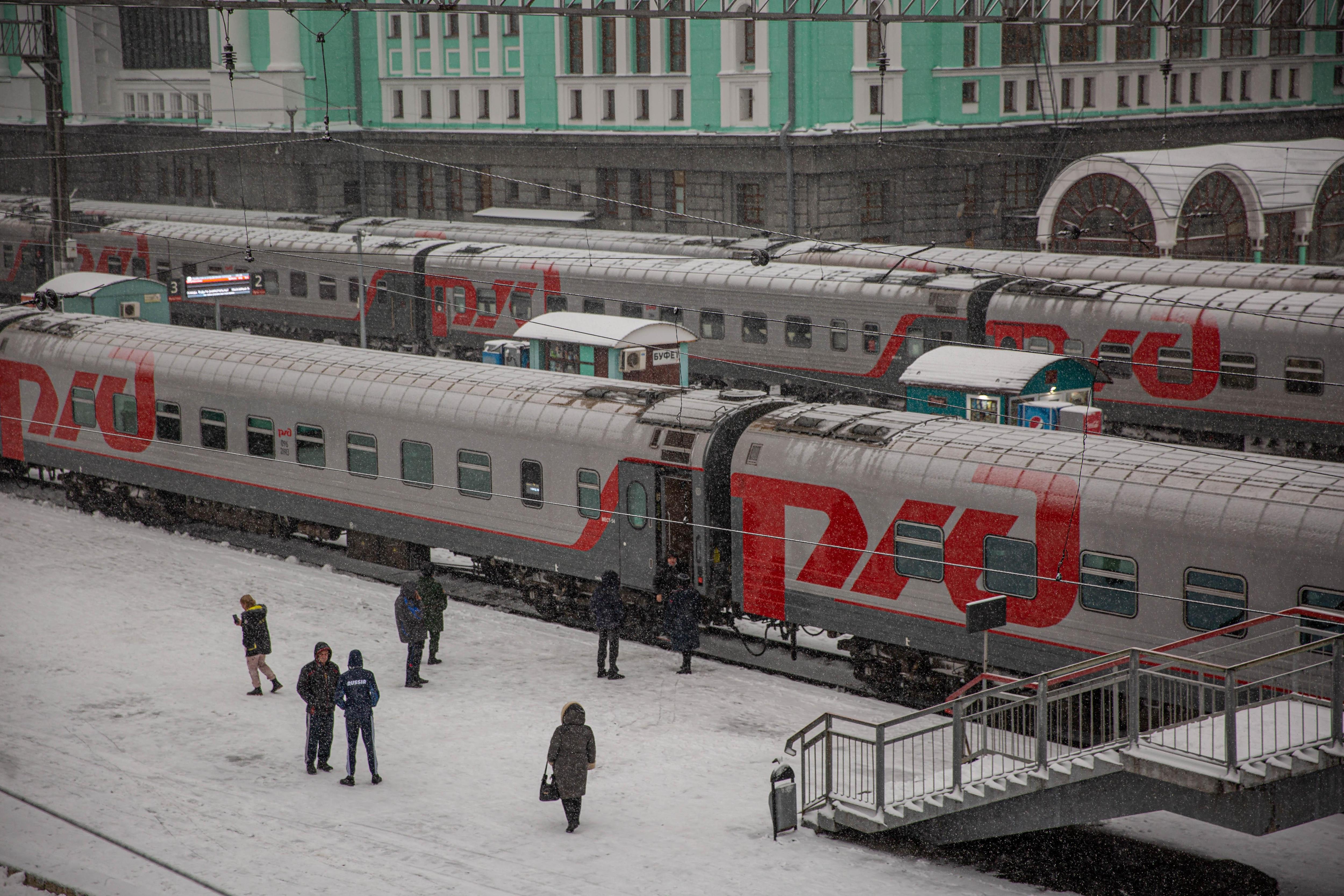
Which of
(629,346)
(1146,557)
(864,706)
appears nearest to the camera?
(1146,557)

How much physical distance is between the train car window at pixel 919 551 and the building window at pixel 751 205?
33486 mm

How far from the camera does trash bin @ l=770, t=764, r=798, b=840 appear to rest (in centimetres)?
1380

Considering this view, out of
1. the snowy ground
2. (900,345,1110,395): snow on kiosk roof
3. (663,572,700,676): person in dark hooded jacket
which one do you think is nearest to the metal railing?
the snowy ground

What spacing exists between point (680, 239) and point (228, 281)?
12259 mm

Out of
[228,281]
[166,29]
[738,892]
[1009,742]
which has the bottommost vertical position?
[738,892]

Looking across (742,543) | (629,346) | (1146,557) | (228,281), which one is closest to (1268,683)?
(1146,557)

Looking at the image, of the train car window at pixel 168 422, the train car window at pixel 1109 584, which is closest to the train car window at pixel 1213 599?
the train car window at pixel 1109 584

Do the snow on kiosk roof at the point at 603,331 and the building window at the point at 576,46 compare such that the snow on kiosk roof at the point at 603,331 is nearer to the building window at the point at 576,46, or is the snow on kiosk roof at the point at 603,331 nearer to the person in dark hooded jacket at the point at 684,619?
the person in dark hooded jacket at the point at 684,619

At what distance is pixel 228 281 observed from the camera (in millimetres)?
39656

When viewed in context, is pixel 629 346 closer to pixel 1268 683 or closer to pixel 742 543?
pixel 742 543

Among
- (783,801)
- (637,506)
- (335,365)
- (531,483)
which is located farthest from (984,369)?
(783,801)

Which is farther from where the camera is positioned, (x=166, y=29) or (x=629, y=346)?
(x=166, y=29)

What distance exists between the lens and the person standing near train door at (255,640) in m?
17.9

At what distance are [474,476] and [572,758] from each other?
867cm
